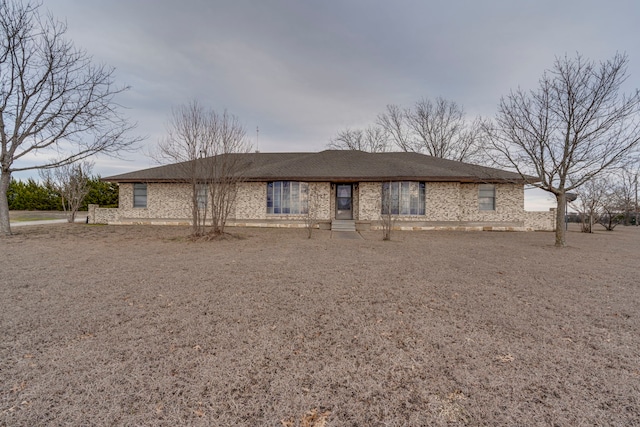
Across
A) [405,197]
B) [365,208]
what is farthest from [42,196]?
[405,197]

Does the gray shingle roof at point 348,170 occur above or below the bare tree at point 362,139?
below

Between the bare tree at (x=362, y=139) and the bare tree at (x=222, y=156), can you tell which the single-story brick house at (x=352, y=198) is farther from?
the bare tree at (x=362, y=139)

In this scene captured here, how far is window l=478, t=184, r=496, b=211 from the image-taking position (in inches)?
637

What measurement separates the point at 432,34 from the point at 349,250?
477 inches

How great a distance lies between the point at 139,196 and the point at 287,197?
10.0m

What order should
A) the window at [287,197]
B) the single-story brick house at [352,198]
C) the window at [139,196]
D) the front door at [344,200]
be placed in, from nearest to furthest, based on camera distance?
the single-story brick house at [352,198], the window at [287,197], the front door at [344,200], the window at [139,196]

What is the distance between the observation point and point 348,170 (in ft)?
55.1

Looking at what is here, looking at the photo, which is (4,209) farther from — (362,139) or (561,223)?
(362,139)

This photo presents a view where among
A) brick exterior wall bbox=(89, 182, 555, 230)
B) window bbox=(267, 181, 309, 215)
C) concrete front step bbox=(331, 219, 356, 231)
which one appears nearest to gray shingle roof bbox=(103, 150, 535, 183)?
window bbox=(267, 181, 309, 215)

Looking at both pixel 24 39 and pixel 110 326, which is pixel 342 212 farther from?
pixel 24 39

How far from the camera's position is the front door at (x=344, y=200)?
17.2 m

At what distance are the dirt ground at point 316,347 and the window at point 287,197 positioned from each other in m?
10.4

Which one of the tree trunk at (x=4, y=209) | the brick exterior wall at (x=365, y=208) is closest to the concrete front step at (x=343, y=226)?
the brick exterior wall at (x=365, y=208)

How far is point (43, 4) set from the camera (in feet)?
37.1
